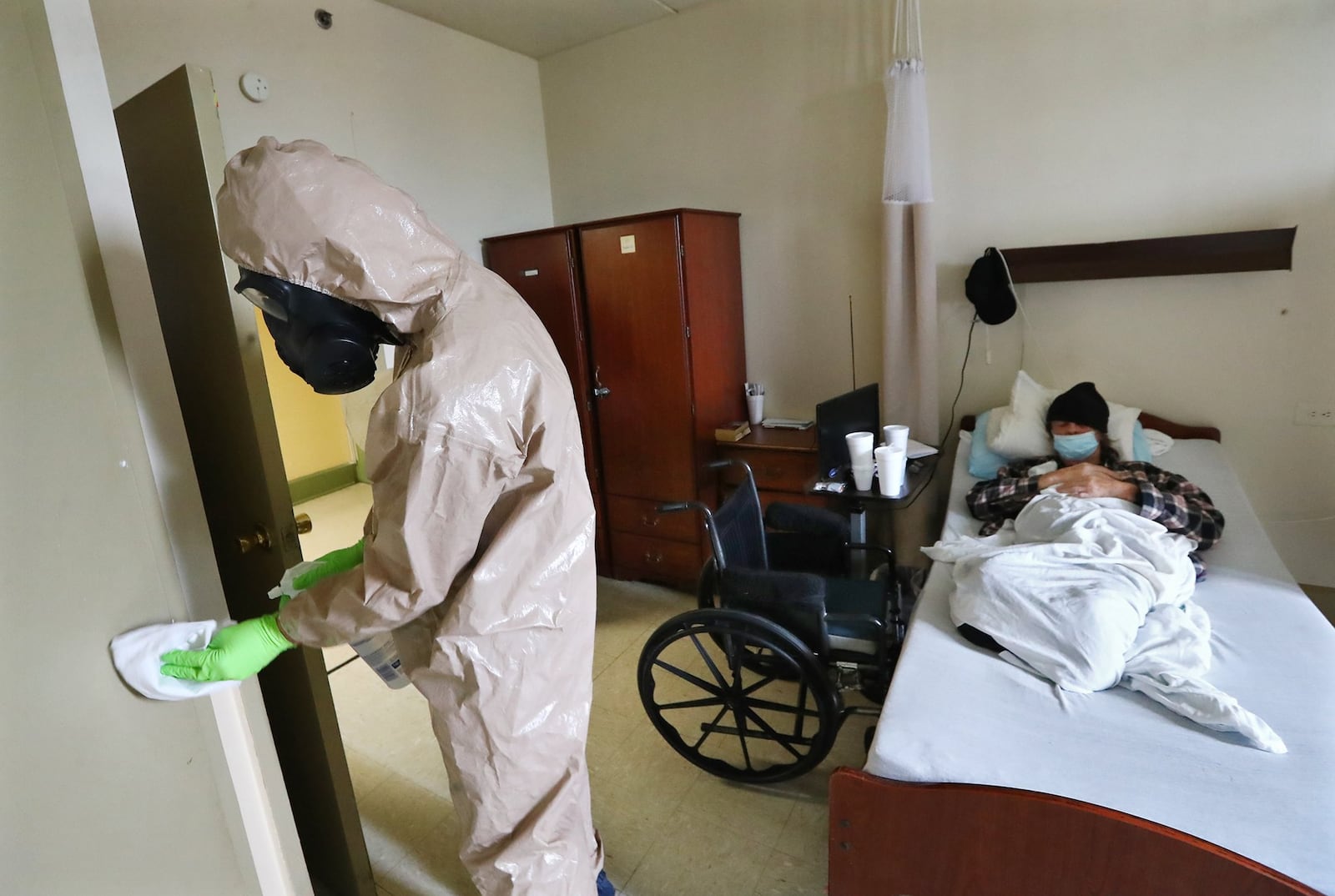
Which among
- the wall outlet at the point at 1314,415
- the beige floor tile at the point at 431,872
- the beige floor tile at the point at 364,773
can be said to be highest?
the wall outlet at the point at 1314,415

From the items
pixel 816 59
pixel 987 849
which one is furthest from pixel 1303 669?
pixel 816 59

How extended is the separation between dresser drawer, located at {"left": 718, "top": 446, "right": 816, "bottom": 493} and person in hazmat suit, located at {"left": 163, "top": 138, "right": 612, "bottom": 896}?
1537 mm

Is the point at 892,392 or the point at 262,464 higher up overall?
the point at 262,464

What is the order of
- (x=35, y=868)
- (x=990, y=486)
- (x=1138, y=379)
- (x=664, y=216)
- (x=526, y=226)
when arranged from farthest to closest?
(x=526, y=226)
(x=664, y=216)
(x=1138, y=379)
(x=990, y=486)
(x=35, y=868)

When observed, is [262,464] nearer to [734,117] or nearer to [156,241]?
[156,241]

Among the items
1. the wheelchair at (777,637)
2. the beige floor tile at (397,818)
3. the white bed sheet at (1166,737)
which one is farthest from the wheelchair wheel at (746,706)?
the beige floor tile at (397,818)

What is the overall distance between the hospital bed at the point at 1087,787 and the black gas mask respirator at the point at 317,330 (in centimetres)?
111

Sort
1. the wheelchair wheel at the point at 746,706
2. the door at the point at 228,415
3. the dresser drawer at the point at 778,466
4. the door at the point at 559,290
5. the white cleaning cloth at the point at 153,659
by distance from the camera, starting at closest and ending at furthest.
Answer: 1. the white cleaning cloth at the point at 153,659
2. the door at the point at 228,415
3. the wheelchair wheel at the point at 746,706
4. the dresser drawer at the point at 778,466
5. the door at the point at 559,290

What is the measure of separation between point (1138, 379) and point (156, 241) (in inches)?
113

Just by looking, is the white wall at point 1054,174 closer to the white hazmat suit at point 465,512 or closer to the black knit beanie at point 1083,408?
the black knit beanie at point 1083,408

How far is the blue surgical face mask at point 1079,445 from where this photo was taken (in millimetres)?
2115

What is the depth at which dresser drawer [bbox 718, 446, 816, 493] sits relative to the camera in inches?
103

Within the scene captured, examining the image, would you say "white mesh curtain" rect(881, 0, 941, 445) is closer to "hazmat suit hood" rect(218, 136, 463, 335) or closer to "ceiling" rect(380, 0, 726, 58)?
"ceiling" rect(380, 0, 726, 58)

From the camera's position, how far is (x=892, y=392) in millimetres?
2605
